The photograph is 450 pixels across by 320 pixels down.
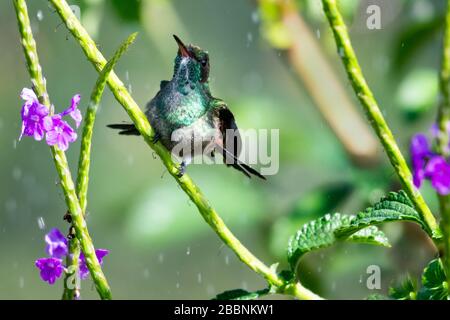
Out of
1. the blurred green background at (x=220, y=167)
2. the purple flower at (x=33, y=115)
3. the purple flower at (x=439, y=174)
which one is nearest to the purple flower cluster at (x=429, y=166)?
the purple flower at (x=439, y=174)

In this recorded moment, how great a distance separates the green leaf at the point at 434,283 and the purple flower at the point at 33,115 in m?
0.47

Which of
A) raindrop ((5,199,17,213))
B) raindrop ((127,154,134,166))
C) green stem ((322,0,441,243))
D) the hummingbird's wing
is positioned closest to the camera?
green stem ((322,0,441,243))

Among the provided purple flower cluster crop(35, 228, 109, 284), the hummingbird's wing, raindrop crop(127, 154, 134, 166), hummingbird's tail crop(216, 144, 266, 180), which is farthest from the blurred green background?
the hummingbird's wing

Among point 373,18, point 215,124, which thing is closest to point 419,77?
point 373,18

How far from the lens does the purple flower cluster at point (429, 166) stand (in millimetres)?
702

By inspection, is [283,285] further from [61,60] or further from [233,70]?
[61,60]

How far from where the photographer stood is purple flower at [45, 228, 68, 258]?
1.04m

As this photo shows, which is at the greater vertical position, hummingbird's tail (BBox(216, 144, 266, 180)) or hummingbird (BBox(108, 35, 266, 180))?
hummingbird (BBox(108, 35, 266, 180))

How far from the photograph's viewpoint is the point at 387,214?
0.96 m

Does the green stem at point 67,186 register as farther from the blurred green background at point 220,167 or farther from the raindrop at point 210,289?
the raindrop at point 210,289

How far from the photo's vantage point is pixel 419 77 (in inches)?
81.9

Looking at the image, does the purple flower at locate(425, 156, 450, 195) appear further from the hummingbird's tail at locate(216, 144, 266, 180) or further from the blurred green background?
the hummingbird's tail at locate(216, 144, 266, 180)

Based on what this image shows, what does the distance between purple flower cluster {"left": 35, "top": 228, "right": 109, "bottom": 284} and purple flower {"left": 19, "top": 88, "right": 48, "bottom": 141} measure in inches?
5.8

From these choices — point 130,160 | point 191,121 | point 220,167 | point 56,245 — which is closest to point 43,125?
point 56,245
